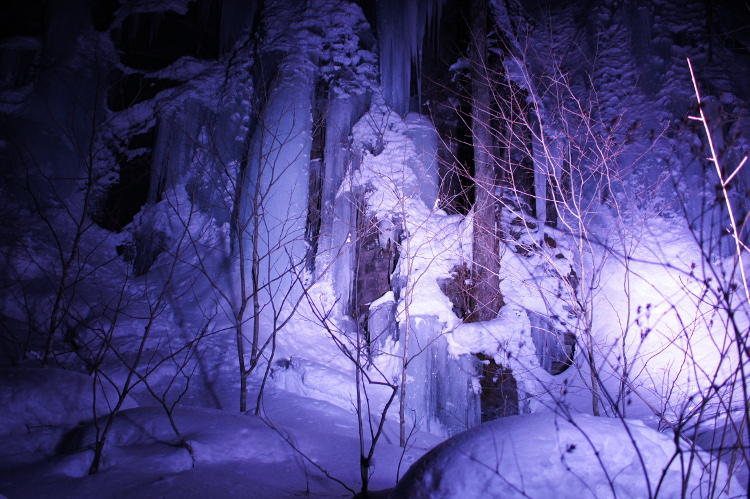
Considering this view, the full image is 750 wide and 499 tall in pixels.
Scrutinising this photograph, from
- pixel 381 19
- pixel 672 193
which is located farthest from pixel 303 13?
pixel 672 193

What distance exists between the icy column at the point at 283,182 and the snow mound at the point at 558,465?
282 inches

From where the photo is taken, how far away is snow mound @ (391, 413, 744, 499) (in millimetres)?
2193

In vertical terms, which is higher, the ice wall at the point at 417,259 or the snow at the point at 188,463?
the ice wall at the point at 417,259

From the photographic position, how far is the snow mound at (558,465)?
7.20 ft

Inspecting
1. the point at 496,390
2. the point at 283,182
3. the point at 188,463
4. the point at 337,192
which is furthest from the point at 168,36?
the point at 496,390

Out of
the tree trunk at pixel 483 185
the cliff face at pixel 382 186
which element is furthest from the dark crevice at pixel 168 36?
the tree trunk at pixel 483 185

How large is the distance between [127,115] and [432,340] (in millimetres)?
11599

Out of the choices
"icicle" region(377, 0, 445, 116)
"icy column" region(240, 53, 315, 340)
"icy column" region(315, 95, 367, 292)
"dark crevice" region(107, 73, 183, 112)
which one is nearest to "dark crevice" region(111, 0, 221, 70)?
"dark crevice" region(107, 73, 183, 112)

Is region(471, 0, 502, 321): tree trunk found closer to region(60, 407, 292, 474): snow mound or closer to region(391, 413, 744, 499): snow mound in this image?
region(60, 407, 292, 474): snow mound

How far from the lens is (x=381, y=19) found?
10547mm

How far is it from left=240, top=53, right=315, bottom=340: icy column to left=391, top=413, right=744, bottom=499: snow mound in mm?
7157

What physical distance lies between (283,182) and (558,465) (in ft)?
27.5

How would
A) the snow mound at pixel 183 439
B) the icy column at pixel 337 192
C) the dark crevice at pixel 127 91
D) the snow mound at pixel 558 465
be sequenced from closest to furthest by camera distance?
the snow mound at pixel 558 465 < the snow mound at pixel 183 439 < the icy column at pixel 337 192 < the dark crevice at pixel 127 91

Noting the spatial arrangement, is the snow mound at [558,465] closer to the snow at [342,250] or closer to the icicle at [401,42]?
the snow at [342,250]
